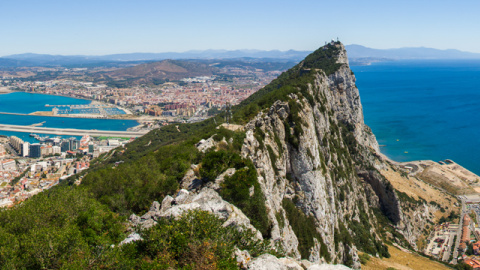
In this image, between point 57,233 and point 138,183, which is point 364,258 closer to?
point 138,183

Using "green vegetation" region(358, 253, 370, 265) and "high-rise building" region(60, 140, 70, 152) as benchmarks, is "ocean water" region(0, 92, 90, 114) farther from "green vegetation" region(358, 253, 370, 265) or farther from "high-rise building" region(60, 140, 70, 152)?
"green vegetation" region(358, 253, 370, 265)

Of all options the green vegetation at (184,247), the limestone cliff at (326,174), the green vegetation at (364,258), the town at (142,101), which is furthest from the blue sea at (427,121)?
the green vegetation at (184,247)

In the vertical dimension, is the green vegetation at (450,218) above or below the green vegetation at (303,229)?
below

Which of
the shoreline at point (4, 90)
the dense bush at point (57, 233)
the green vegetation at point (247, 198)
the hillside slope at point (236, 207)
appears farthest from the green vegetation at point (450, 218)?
the shoreline at point (4, 90)

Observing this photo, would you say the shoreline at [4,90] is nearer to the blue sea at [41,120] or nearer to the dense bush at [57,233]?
the blue sea at [41,120]

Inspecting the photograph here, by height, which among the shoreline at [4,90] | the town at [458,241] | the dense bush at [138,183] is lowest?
the town at [458,241]

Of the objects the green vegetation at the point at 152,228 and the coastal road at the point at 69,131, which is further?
the coastal road at the point at 69,131

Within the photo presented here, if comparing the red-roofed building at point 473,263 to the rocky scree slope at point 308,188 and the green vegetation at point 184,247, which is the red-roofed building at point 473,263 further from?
the green vegetation at point 184,247

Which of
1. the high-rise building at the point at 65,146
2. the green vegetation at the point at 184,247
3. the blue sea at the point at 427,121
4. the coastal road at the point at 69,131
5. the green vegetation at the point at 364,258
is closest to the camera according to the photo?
the green vegetation at the point at 184,247

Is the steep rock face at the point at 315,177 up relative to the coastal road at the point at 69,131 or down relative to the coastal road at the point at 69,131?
up

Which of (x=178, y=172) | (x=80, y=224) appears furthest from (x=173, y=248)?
(x=178, y=172)

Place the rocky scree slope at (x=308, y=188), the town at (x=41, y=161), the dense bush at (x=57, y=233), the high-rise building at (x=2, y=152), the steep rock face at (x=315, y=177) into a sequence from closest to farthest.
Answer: the dense bush at (x=57, y=233) → the rocky scree slope at (x=308, y=188) → the steep rock face at (x=315, y=177) → the town at (x=41, y=161) → the high-rise building at (x=2, y=152)
